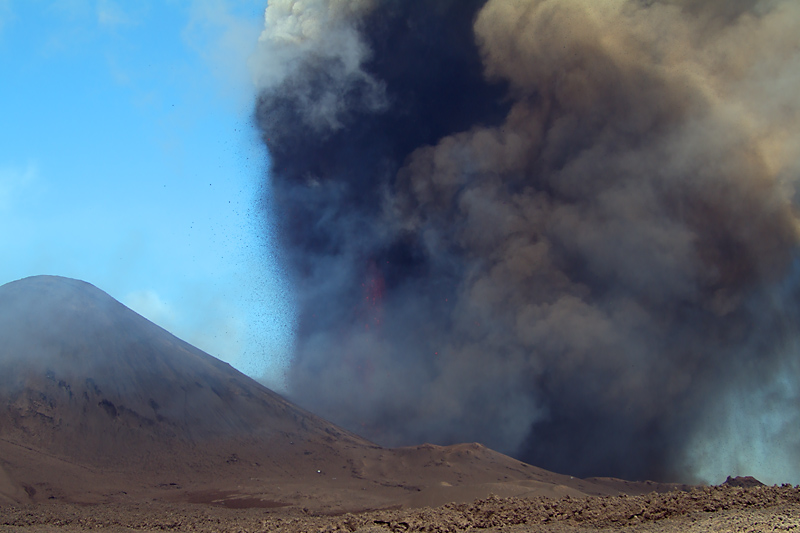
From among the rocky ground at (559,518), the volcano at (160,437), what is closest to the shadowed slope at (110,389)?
the volcano at (160,437)

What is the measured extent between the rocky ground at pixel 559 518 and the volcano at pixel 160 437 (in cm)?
499

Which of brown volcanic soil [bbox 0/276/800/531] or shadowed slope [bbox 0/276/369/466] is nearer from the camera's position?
brown volcanic soil [bbox 0/276/800/531]

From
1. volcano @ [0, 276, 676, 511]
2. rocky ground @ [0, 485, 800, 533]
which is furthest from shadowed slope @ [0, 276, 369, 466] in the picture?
rocky ground @ [0, 485, 800, 533]

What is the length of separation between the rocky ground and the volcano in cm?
499

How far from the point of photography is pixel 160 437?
1175 inches

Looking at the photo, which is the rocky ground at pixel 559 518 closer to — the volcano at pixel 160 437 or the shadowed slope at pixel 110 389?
the volcano at pixel 160 437

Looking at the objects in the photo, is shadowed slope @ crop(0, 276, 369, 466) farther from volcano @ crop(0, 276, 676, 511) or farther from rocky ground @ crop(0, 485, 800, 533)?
rocky ground @ crop(0, 485, 800, 533)

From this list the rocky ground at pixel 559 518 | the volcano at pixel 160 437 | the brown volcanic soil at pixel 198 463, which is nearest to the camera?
the rocky ground at pixel 559 518

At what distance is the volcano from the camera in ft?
79.6

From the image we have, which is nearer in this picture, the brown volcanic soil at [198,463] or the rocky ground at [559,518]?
the rocky ground at [559,518]

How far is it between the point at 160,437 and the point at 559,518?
898 inches

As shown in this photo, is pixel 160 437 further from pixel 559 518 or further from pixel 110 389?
pixel 559 518

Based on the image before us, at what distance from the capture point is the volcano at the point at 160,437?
79.6 ft

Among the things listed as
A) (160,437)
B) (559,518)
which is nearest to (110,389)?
(160,437)
